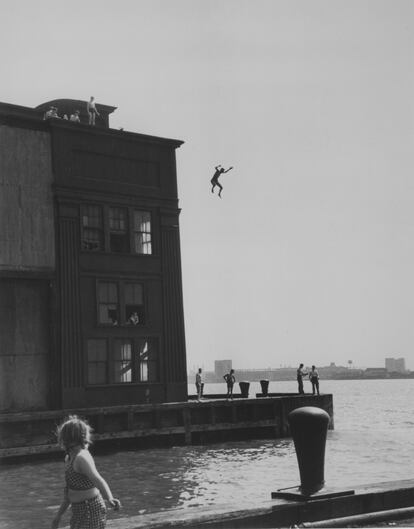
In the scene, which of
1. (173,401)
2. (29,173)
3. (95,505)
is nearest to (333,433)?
(173,401)

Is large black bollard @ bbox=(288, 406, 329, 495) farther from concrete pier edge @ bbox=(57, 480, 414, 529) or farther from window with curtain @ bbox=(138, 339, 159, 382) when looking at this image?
window with curtain @ bbox=(138, 339, 159, 382)

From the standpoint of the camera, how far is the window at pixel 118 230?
32.7 meters

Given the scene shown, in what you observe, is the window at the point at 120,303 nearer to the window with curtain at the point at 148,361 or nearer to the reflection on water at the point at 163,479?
the window with curtain at the point at 148,361

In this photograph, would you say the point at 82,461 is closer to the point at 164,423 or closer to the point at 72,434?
the point at 72,434

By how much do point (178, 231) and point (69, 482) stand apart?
27729 mm

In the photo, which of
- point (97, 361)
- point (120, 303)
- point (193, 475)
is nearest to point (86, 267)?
point (120, 303)

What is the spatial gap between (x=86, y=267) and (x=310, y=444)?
22660mm

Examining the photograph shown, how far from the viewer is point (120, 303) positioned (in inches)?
1266

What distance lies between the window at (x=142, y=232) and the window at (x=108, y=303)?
7.10 ft

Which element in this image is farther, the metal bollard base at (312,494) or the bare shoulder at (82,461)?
the metal bollard base at (312,494)

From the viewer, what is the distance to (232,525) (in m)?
8.52

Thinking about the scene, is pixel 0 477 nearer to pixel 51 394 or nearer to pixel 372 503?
pixel 51 394

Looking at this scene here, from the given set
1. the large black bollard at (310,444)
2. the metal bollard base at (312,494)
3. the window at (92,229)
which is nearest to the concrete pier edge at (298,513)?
the metal bollard base at (312,494)

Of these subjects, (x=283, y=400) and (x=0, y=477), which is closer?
(x=0, y=477)
